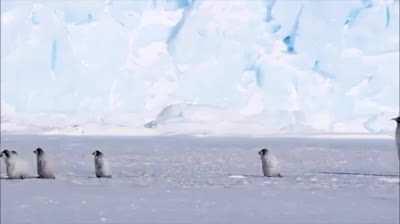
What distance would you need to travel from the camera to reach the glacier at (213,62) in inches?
2018

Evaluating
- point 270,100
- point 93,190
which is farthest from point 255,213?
point 270,100

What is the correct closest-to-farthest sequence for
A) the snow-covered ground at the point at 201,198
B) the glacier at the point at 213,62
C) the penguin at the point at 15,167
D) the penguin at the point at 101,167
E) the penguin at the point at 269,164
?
1. the snow-covered ground at the point at 201,198
2. the penguin at the point at 15,167
3. the penguin at the point at 101,167
4. the penguin at the point at 269,164
5. the glacier at the point at 213,62

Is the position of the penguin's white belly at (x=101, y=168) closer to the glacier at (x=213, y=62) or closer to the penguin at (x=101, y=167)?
the penguin at (x=101, y=167)

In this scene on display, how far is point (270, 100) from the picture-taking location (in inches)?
2062

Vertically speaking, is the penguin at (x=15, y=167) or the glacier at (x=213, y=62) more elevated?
the glacier at (x=213, y=62)

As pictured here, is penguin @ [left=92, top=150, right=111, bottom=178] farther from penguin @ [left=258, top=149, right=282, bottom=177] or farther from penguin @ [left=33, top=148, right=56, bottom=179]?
penguin @ [left=258, top=149, right=282, bottom=177]

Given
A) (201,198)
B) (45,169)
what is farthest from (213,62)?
(201,198)

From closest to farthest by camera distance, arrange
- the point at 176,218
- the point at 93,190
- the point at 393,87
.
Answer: the point at 176,218
the point at 93,190
the point at 393,87

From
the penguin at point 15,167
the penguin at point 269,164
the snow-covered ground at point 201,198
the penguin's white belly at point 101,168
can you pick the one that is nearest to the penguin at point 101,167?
the penguin's white belly at point 101,168

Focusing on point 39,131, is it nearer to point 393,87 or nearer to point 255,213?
point 393,87

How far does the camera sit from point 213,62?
53.6 metres

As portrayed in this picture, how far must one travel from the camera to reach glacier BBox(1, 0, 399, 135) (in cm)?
5125

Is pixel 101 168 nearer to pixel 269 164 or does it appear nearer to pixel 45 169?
pixel 45 169

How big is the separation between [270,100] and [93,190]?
42.6 meters
